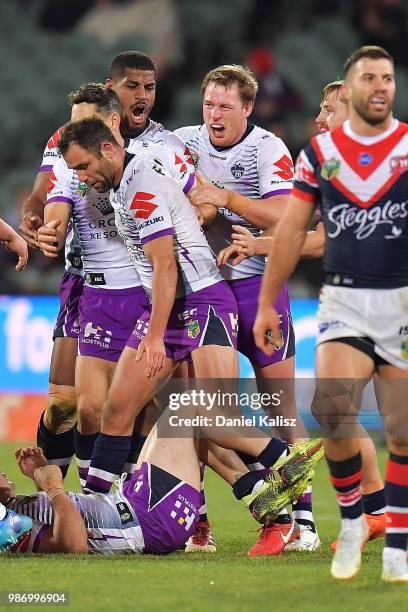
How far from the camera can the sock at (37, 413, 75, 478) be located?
25.1 ft

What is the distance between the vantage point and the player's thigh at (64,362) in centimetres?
757

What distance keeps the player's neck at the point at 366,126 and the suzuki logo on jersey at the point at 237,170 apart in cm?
188

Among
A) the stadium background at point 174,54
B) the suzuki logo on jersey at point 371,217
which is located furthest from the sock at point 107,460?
→ the stadium background at point 174,54

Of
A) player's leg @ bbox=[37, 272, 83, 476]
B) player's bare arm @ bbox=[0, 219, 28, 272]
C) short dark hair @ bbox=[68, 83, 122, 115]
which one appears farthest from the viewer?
player's leg @ bbox=[37, 272, 83, 476]

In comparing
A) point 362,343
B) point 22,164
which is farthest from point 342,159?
point 22,164

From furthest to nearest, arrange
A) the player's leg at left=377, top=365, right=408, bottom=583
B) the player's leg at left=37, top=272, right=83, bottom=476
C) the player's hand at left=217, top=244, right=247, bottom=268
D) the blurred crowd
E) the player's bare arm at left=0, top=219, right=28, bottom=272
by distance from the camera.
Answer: the blurred crowd → the player's leg at left=37, top=272, right=83, bottom=476 → the player's bare arm at left=0, top=219, right=28, bottom=272 → the player's hand at left=217, top=244, right=247, bottom=268 → the player's leg at left=377, top=365, right=408, bottom=583

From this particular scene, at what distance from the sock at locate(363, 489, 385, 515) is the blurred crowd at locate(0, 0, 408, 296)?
817 centimetres

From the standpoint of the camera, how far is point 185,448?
19.7 ft

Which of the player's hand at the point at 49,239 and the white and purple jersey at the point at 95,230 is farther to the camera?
the white and purple jersey at the point at 95,230

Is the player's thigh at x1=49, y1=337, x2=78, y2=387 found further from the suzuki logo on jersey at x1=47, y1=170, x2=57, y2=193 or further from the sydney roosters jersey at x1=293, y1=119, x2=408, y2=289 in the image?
the sydney roosters jersey at x1=293, y1=119, x2=408, y2=289

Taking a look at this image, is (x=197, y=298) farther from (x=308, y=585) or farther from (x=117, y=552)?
(x=308, y=585)

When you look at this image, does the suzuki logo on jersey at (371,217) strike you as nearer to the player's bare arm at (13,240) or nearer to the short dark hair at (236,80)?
the short dark hair at (236,80)

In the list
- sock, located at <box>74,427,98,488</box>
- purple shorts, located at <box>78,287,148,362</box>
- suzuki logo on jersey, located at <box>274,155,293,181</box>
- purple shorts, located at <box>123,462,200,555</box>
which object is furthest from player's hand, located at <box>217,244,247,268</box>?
sock, located at <box>74,427,98,488</box>

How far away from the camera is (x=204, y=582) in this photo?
203 inches
